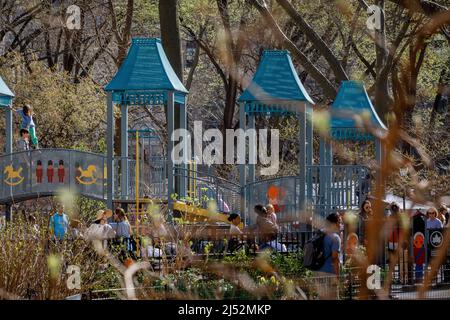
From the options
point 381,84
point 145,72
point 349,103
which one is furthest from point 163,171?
point 381,84

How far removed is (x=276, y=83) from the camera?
23062 mm

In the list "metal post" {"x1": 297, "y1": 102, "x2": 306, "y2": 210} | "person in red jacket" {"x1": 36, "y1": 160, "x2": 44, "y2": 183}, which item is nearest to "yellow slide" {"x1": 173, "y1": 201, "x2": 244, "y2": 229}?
"metal post" {"x1": 297, "y1": 102, "x2": 306, "y2": 210}

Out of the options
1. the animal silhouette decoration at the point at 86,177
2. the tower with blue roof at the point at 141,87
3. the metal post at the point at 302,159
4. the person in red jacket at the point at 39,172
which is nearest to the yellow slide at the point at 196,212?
the tower with blue roof at the point at 141,87

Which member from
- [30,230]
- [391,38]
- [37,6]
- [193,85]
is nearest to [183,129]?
[30,230]

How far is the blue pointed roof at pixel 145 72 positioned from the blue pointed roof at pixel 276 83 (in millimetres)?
1578

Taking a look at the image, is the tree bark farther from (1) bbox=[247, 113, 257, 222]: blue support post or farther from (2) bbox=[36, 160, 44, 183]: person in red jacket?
(2) bbox=[36, 160, 44, 183]: person in red jacket

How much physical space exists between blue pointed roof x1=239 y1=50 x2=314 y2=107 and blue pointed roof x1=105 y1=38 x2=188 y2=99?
1578 mm

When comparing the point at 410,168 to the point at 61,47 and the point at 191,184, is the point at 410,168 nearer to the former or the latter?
the point at 191,184

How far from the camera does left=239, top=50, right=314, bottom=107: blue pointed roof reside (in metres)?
22.8

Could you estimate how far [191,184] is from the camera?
23.8 metres

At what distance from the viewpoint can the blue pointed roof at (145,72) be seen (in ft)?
73.4

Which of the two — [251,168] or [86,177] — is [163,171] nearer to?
[86,177]

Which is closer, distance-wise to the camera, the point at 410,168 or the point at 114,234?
the point at 410,168
